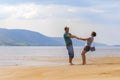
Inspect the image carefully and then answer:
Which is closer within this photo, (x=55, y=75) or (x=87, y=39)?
(x=55, y=75)

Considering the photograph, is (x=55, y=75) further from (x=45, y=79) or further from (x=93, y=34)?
(x=93, y=34)

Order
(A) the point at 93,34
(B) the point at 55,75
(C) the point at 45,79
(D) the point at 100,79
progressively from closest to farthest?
(D) the point at 100,79 → (C) the point at 45,79 → (B) the point at 55,75 → (A) the point at 93,34

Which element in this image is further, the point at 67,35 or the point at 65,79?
the point at 67,35

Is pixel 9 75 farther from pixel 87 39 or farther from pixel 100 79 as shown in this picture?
pixel 87 39

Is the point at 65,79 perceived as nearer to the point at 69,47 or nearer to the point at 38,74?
the point at 38,74

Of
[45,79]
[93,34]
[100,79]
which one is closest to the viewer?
[100,79]

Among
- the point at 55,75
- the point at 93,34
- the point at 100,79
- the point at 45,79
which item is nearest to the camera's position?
the point at 100,79

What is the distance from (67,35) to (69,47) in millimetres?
684

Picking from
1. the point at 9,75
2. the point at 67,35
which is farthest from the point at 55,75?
the point at 67,35

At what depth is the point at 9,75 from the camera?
599 inches

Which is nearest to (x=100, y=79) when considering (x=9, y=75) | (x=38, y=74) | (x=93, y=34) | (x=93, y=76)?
(x=93, y=76)

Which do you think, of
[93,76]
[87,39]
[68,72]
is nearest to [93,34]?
[87,39]

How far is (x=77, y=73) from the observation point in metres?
14.6

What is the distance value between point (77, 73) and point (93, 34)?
525 cm
